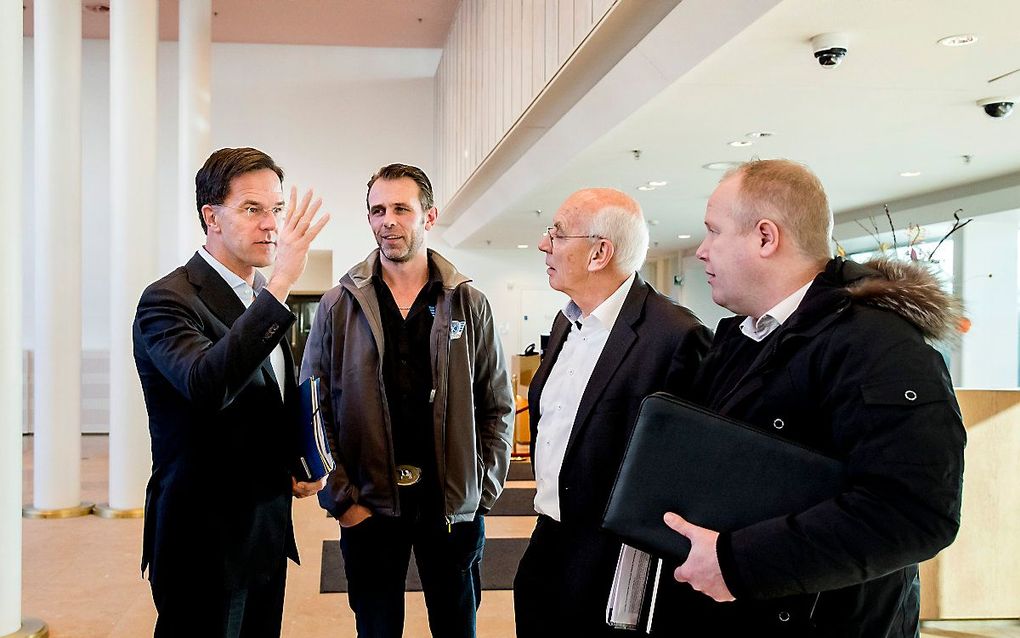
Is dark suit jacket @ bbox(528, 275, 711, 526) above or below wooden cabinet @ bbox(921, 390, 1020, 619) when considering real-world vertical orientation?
above

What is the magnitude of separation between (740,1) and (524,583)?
278 centimetres

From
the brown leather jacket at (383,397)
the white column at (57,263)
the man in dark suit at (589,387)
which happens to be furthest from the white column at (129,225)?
the man in dark suit at (589,387)

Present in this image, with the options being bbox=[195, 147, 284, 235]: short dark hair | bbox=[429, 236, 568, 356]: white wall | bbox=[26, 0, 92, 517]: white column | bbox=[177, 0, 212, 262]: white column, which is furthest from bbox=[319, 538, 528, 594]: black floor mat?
bbox=[429, 236, 568, 356]: white wall

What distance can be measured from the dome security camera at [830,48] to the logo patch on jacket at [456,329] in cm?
230

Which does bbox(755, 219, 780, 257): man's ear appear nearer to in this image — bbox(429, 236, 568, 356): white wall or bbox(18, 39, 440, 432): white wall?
bbox(18, 39, 440, 432): white wall

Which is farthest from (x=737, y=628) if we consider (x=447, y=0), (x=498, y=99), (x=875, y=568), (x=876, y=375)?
(x=447, y=0)

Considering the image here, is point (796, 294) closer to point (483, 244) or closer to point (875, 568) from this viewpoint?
point (875, 568)

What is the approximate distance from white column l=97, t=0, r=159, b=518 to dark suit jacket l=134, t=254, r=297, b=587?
5.27 metres

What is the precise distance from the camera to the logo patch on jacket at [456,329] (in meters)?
2.93

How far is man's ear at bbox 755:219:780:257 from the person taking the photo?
1692mm

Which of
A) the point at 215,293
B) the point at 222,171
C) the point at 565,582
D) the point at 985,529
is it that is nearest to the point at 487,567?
the point at 985,529

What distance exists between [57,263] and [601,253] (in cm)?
627

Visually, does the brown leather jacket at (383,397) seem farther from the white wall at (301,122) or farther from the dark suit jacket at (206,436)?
the white wall at (301,122)

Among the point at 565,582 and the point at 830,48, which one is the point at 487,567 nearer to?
the point at 565,582
